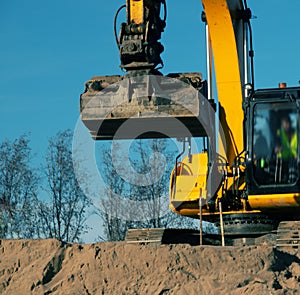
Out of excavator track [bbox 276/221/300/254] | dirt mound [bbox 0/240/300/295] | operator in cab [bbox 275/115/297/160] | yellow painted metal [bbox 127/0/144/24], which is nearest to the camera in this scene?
dirt mound [bbox 0/240/300/295]

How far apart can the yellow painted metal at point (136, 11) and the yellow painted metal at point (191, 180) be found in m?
2.71

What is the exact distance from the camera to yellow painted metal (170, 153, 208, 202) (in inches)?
529

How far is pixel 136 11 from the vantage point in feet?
39.0

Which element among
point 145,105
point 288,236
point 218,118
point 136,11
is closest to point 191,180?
point 218,118

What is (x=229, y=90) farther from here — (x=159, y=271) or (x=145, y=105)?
(x=159, y=271)

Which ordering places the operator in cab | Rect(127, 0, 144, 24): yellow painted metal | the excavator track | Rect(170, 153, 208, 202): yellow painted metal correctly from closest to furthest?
Rect(127, 0, 144, 24): yellow painted metal
the excavator track
the operator in cab
Rect(170, 153, 208, 202): yellow painted metal

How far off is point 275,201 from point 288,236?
0.58 m

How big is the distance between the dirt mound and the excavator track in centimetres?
129

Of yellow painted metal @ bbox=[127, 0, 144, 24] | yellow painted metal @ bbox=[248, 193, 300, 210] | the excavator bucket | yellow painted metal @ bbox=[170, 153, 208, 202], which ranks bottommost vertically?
yellow painted metal @ bbox=[248, 193, 300, 210]

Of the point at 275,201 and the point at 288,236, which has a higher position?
the point at 275,201

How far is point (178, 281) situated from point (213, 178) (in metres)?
3.64

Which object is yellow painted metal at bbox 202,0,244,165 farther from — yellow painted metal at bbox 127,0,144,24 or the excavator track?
yellow painted metal at bbox 127,0,144,24

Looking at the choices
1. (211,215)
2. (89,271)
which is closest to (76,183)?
(211,215)

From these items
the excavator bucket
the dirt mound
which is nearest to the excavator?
the excavator bucket
